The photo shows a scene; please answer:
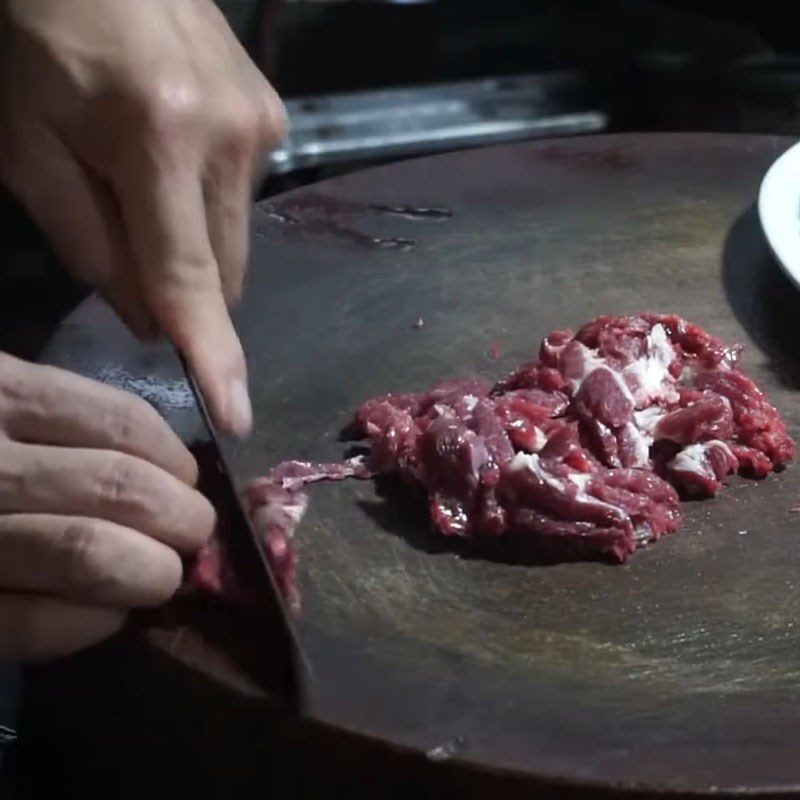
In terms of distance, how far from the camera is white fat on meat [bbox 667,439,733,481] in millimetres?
1571

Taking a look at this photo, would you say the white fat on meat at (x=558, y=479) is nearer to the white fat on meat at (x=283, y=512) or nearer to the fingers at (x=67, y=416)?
the white fat on meat at (x=283, y=512)

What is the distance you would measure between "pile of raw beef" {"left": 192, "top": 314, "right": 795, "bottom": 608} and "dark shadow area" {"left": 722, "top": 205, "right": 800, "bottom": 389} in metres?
0.11

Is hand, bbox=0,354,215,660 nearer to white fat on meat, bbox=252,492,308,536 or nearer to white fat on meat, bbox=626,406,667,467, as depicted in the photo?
white fat on meat, bbox=252,492,308,536

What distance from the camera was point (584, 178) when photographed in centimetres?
235

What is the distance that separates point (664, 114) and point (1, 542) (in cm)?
256

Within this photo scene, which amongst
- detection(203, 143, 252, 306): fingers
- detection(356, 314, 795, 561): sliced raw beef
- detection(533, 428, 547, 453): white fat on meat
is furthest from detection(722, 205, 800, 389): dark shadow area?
detection(203, 143, 252, 306): fingers

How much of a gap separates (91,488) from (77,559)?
0.24ft

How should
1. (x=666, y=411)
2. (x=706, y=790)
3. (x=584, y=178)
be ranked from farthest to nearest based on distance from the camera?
(x=584, y=178) < (x=666, y=411) < (x=706, y=790)

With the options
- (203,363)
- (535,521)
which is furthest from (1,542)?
(535,521)

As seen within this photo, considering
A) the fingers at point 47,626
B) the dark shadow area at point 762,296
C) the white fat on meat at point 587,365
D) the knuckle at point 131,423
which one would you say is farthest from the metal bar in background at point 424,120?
the fingers at point 47,626

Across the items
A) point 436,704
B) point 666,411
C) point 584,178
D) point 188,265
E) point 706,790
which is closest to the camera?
point 706,790

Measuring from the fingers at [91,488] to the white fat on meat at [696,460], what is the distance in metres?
0.60

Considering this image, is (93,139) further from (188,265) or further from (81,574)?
(81,574)

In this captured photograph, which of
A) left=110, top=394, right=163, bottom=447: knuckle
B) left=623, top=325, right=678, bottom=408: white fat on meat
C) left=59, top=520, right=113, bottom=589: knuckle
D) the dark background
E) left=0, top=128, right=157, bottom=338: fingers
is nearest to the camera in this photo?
left=59, top=520, right=113, bottom=589: knuckle
